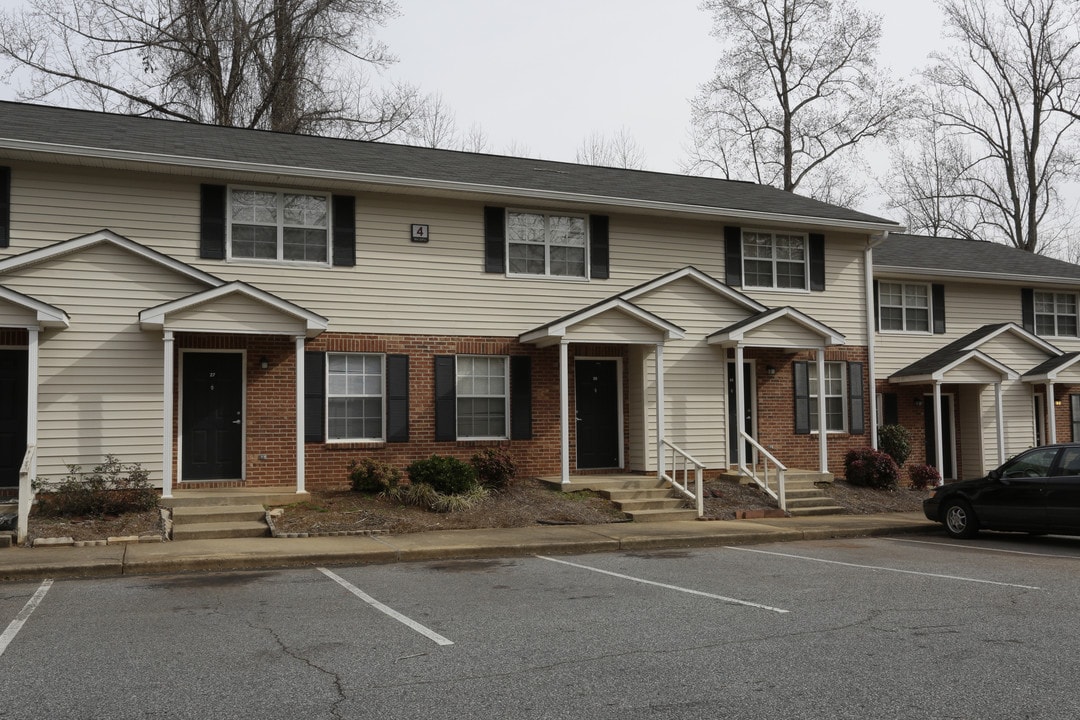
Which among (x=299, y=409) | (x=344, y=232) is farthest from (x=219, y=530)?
(x=344, y=232)

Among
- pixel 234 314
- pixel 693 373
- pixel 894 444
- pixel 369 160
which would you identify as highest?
pixel 369 160

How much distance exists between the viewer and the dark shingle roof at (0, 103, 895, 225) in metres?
14.4

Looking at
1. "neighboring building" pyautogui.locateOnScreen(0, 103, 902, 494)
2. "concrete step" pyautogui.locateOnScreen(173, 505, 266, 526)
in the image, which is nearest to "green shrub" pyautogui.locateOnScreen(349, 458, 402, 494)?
"neighboring building" pyautogui.locateOnScreen(0, 103, 902, 494)

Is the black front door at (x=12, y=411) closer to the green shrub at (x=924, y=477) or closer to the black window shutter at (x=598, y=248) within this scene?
the black window shutter at (x=598, y=248)

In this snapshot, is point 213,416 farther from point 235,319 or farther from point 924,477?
point 924,477

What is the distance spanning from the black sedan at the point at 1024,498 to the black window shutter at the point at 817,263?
6.13 m

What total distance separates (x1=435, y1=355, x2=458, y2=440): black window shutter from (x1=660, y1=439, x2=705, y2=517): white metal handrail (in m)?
3.70

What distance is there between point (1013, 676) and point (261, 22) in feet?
84.9

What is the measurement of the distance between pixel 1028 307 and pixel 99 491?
67.7 feet

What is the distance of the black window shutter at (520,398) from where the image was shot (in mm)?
15969

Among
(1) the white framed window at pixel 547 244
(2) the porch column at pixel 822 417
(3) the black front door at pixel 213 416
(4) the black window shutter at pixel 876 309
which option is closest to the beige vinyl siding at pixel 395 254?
(1) the white framed window at pixel 547 244

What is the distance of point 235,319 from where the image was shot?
43.6ft

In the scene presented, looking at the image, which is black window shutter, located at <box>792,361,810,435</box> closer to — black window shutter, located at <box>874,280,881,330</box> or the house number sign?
black window shutter, located at <box>874,280,881,330</box>

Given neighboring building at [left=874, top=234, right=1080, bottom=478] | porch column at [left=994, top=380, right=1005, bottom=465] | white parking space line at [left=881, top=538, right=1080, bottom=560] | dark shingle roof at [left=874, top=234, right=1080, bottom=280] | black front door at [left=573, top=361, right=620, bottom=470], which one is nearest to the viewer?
white parking space line at [left=881, top=538, right=1080, bottom=560]
